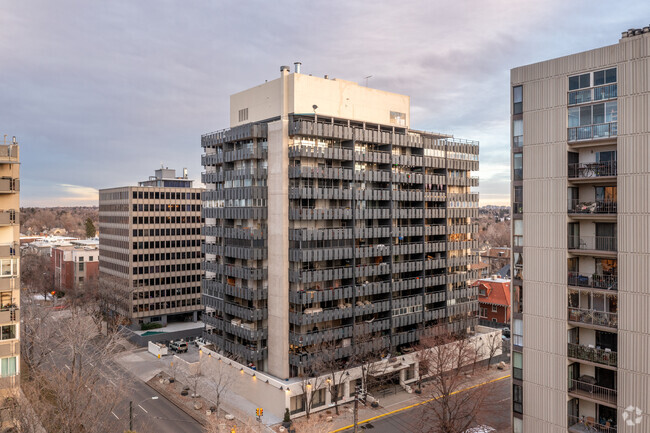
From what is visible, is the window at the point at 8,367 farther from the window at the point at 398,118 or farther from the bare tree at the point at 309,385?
the window at the point at 398,118

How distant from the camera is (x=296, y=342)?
5594cm

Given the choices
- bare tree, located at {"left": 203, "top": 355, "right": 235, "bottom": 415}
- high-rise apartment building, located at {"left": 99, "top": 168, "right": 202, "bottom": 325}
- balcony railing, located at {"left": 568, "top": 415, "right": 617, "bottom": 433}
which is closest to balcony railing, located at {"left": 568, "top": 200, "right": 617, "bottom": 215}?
balcony railing, located at {"left": 568, "top": 415, "right": 617, "bottom": 433}

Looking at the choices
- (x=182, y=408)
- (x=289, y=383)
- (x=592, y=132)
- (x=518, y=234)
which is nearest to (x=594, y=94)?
(x=592, y=132)

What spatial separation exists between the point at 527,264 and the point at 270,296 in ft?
105

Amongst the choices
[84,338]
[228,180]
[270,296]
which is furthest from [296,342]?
[84,338]

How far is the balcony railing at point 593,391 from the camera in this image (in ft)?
108

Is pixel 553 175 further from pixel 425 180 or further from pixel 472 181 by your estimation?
pixel 472 181

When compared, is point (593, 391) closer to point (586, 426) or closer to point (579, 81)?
point (586, 426)

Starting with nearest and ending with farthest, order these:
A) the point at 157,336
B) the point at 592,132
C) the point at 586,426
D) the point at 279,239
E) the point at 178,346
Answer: the point at 592,132 → the point at 586,426 → the point at 279,239 → the point at 178,346 → the point at 157,336

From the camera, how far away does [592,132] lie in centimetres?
3375

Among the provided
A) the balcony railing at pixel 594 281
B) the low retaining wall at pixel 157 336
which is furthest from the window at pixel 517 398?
the low retaining wall at pixel 157 336

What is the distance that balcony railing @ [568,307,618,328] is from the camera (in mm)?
32906

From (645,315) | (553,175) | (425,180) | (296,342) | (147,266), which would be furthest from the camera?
(147,266)

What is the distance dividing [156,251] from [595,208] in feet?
289
